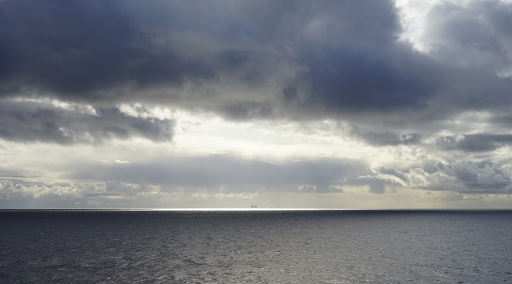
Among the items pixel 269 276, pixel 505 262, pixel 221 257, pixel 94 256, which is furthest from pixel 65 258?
pixel 505 262

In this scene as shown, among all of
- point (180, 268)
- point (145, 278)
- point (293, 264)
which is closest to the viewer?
point (145, 278)

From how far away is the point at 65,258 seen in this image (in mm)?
52344

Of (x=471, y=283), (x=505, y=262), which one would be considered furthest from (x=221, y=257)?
(x=505, y=262)

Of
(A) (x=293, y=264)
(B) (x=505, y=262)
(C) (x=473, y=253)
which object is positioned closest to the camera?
(A) (x=293, y=264)

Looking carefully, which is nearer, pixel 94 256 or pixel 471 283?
pixel 471 283

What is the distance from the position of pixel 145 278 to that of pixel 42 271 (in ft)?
42.6

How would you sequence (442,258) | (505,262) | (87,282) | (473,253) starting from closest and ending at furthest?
(87,282)
(505,262)
(442,258)
(473,253)

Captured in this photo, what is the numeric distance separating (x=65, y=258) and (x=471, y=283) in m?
52.4

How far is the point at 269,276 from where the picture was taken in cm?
4128

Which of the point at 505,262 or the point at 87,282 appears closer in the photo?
the point at 87,282

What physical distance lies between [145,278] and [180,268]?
22.2 ft

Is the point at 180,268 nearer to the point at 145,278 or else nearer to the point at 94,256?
the point at 145,278

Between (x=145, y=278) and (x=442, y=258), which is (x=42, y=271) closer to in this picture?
(x=145, y=278)

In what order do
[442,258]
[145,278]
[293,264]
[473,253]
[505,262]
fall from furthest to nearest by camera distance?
[473,253] → [442,258] → [505,262] → [293,264] → [145,278]
